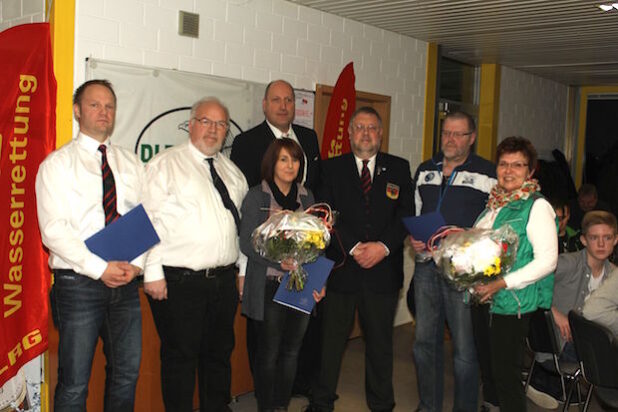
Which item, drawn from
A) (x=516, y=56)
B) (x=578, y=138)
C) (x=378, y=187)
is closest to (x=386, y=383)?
(x=378, y=187)

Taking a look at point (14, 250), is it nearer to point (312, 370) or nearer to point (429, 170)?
point (312, 370)

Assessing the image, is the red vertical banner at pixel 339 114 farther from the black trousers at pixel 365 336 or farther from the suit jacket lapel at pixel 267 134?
the black trousers at pixel 365 336

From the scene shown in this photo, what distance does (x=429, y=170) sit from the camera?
381 cm

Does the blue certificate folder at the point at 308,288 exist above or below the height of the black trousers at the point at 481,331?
above

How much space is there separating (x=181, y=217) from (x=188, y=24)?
5.63ft

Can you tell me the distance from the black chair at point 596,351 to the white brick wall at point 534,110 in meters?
5.17

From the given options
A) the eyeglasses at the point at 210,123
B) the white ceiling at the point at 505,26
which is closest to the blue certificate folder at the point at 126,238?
the eyeglasses at the point at 210,123

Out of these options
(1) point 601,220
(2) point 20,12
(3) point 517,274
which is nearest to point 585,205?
(1) point 601,220

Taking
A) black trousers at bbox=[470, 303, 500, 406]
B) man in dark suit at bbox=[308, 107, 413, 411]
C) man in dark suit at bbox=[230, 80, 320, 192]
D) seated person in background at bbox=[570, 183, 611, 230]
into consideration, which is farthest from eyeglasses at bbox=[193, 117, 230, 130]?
seated person in background at bbox=[570, 183, 611, 230]

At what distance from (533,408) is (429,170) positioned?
1915 mm

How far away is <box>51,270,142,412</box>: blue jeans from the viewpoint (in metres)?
2.96

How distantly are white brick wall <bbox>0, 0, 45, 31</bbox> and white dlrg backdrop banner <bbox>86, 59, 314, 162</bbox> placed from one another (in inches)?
15.6

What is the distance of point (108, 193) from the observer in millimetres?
3031

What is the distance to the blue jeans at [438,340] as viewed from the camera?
355cm
